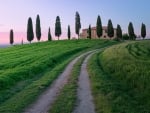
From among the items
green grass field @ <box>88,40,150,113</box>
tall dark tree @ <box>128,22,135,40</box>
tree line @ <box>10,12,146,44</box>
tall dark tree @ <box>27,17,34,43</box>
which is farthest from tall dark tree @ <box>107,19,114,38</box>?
green grass field @ <box>88,40,150,113</box>

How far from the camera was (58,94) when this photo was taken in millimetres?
21734

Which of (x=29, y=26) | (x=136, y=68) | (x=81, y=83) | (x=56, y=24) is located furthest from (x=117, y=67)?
(x=56, y=24)

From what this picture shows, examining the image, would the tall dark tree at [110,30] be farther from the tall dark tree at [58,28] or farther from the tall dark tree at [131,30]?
the tall dark tree at [58,28]

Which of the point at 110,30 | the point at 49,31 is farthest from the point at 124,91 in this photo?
the point at 49,31

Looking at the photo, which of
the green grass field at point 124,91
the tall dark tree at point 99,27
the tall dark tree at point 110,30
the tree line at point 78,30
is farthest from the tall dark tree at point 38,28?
the green grass field at point 124,91

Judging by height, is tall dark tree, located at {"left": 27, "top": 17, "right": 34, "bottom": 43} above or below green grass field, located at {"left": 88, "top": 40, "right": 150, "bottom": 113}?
above

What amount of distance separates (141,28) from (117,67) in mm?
103601

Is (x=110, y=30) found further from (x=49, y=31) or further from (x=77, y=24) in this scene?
(x=49, y=31)

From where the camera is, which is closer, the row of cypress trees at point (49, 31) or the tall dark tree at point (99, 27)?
the row of cypress trees at point (49, 31)

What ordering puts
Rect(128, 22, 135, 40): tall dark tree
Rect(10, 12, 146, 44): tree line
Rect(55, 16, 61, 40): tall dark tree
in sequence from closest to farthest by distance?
Rect(10, 12, 146, 44): tree line → Rect(55, 16, 61, 40): tall dark tree → Rect(128, 22, 135, 40): tall dark tree

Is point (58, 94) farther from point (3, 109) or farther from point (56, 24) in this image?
point (56, 24)

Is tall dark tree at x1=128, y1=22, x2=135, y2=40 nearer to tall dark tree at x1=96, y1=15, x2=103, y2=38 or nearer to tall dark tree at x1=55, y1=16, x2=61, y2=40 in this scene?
tall dark tree at x1=96, y1=15, x2=103, y2=38

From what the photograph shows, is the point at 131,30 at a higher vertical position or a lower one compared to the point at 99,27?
lower

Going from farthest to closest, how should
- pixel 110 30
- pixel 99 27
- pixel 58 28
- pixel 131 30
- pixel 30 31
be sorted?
pixel 131 30 → pixel 58 28 → pixel 110 30 → pixel 99 27 → pixel 30 31
